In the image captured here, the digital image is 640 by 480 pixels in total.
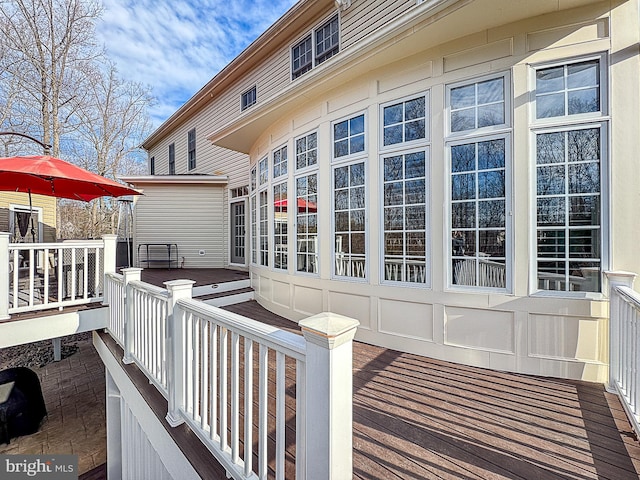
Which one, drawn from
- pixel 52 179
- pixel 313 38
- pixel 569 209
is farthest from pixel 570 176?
pixel 52 179

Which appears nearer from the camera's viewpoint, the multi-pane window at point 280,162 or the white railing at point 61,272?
the white railing at point 61,272

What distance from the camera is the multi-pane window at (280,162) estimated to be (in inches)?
200

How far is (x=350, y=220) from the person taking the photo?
398cm

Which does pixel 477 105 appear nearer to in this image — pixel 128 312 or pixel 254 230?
pixel 128 312

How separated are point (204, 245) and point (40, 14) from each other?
999cm

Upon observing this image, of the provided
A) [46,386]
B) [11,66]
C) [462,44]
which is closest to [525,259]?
[462,44]

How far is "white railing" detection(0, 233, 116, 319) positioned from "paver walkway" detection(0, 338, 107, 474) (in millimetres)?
2224

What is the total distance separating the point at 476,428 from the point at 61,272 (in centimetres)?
512

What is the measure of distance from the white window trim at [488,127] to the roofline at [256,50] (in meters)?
4.55

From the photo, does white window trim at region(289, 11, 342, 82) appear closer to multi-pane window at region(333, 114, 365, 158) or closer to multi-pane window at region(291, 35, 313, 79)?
multi-pane window at region(291, 35, 313, 79)

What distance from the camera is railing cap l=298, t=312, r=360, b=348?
1140 mm

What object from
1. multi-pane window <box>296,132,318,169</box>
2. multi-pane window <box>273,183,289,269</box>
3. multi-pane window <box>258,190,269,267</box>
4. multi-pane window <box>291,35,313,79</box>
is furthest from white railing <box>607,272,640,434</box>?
multi-pane window <box>291,35,313,79</box>

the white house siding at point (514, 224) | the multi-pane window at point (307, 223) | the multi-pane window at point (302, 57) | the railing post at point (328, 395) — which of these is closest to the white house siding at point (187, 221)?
the multi-pane window at point (302, 57)

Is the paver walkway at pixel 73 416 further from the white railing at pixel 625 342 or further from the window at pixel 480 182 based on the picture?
the white railing at pixel 625 342
